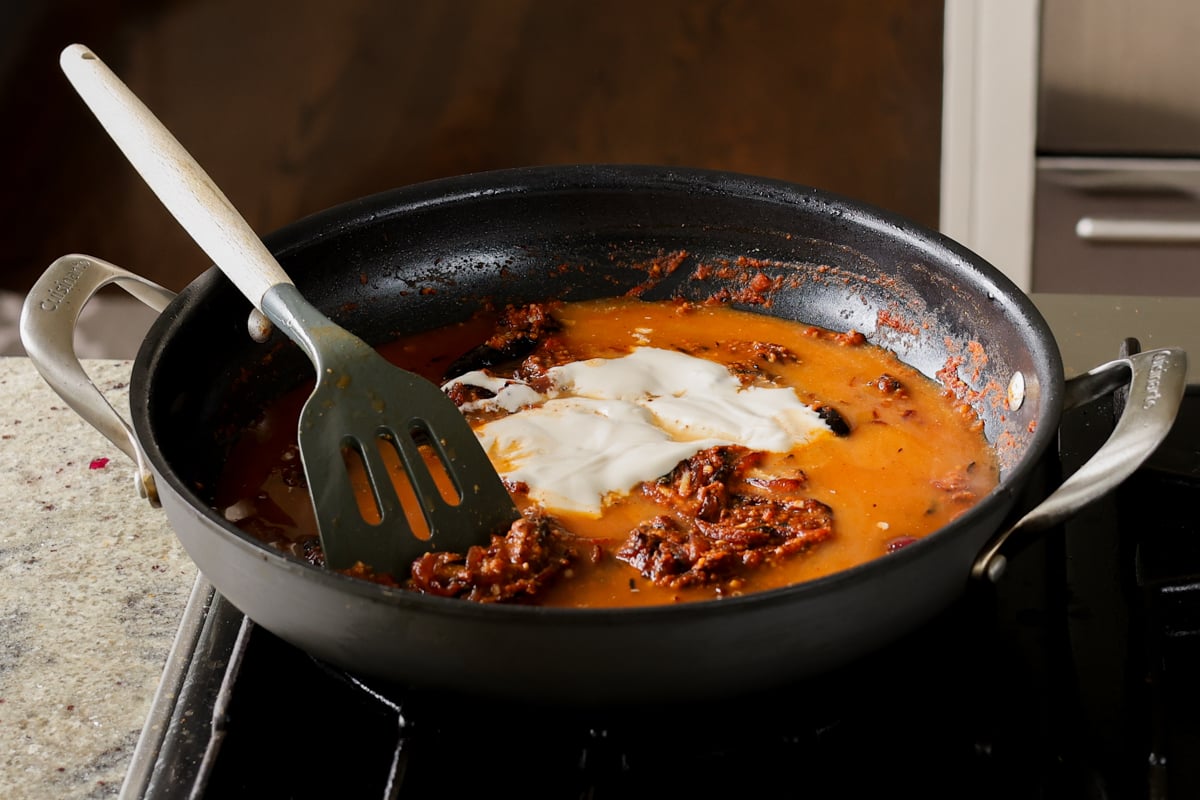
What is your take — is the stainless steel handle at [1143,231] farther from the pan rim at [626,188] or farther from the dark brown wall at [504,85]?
the pan rim at [626,188]

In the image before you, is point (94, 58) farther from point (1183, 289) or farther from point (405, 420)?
point (1183, 289)

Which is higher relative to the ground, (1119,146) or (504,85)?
(504,85)

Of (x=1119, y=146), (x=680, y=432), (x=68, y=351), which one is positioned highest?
(x=68, y=351)

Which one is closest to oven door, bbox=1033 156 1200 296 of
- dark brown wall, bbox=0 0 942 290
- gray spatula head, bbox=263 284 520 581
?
dark brown wall, bbox=0 0 942 290

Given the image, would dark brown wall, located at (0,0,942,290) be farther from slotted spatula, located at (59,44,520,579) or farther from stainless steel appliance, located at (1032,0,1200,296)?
slotted spatula, located at (59,44,520,579)

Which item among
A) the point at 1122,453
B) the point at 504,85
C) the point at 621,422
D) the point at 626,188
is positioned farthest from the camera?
the point at 504,85

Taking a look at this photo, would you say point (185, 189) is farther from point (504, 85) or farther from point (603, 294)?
point (504, 85)

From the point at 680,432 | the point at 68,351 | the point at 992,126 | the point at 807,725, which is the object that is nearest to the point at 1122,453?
the point at 807,725

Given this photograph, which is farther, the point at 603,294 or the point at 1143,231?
the point at 1143,231
